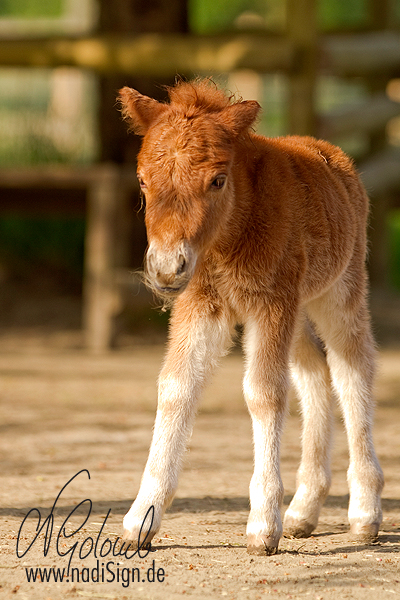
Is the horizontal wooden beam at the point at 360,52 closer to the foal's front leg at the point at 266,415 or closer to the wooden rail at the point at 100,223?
the wooden rail at the point at 100,223

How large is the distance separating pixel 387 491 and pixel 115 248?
5.04m

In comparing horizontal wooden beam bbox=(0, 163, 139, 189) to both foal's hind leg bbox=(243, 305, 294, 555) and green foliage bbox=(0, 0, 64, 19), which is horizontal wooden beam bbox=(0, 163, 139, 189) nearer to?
foal's hind leg bbox=(243, 305, 294, 555)

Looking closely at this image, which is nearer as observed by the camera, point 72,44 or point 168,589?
point 168,589

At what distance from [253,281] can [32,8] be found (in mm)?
28611

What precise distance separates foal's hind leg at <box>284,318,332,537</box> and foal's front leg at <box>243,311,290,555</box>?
381mm

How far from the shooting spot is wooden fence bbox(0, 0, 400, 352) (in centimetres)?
803

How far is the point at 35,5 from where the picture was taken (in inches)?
1155

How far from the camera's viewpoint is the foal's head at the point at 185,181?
9.29 ft

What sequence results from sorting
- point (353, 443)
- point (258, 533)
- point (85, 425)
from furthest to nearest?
point (85, 425) < point (353, 443) < point (258, 533)


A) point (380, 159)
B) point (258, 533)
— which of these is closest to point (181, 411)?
point (258, 533)

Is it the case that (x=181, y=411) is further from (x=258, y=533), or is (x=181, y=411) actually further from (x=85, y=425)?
(x=85, y=425)

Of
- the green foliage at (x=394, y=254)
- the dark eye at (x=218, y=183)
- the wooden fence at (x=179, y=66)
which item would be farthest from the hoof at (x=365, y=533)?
the green foliage at (x=394, y=254)

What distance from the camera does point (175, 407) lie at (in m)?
3.26

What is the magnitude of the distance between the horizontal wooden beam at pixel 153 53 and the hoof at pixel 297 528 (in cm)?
554
